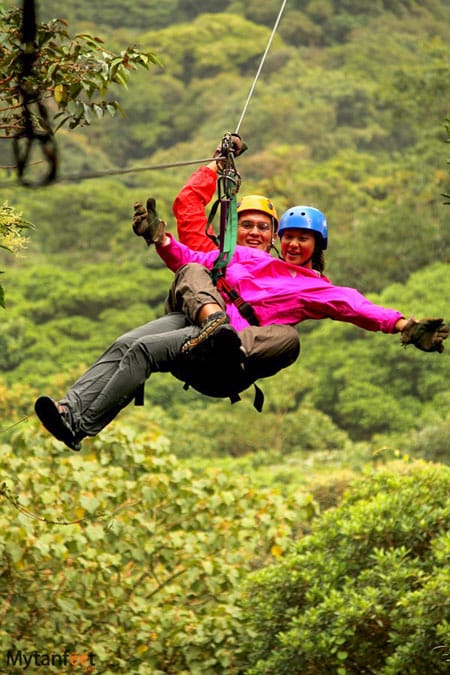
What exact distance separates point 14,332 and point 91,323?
2.85m

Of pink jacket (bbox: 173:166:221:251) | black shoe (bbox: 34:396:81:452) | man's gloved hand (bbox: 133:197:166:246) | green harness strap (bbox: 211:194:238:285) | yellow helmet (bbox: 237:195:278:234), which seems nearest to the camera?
black shoe (bbox: 34:396:81:452)

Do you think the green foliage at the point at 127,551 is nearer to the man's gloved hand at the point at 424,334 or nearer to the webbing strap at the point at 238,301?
the webbing strap at the point at 238,301

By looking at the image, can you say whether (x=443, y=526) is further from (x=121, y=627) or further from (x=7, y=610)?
(x=7, y=610)

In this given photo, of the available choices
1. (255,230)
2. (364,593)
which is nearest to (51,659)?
(364,593)

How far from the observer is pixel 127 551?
30.2ft

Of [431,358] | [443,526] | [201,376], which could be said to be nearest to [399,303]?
[431,358]

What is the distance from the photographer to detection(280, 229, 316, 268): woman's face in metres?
5.48

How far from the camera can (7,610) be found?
8633mm

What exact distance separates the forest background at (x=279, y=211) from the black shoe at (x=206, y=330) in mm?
814

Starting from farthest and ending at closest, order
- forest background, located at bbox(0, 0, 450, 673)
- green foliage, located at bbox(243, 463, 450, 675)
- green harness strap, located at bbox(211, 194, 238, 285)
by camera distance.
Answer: forest background, located at bbox(0, 0, 450, 673)
green foliage, located at bbox(243, 463, 450, 675)
green harness strap, located at bbox(211, 194, 238, 285)

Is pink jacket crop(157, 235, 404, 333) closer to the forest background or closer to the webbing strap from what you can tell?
the webbing strap

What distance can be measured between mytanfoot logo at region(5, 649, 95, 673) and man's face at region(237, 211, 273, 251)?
384 cm

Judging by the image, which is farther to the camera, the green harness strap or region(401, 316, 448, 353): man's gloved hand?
the green harness strap

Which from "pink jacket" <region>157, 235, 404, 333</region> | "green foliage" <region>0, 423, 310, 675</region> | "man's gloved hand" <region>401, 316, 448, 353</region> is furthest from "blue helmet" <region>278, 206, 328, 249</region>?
"green foliage" <region>0, 423, 310, 675</region>
